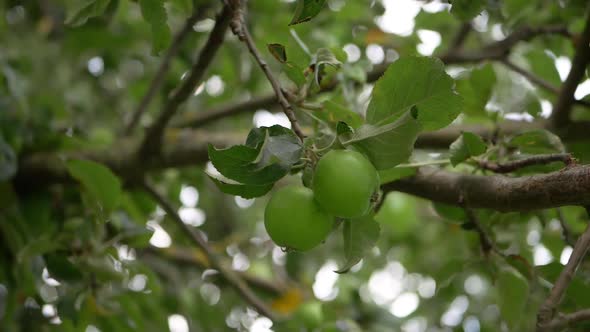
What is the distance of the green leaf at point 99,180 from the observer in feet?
3.47

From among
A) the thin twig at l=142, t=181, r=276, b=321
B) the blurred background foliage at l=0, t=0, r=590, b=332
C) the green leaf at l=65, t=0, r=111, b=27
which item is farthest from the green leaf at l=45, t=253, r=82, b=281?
the green leaf at l=65, t=0, r=111, b=27

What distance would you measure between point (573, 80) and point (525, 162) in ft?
1.21

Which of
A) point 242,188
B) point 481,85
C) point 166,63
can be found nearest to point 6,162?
point 166,63

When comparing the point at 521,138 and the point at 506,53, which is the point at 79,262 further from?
the point at 506,53

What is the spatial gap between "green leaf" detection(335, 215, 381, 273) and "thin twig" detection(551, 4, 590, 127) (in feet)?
1.77

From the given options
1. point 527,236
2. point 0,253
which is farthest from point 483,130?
point 0,253

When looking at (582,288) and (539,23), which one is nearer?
(582,288)

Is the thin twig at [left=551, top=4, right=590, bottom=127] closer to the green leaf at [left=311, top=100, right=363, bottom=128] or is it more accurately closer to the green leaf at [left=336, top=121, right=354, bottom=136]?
the green leaf at [left=311, top=100, right=363, bottom=128]

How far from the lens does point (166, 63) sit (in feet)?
4.54

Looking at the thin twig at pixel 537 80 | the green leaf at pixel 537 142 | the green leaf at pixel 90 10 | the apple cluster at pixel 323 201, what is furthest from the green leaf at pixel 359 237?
the thin twig at pixel 537 80

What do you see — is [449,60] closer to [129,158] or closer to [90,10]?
[129,158]

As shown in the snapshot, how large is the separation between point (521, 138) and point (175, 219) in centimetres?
73

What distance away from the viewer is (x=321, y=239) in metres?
0.65

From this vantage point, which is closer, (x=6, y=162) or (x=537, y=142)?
(x=537, y=142)
